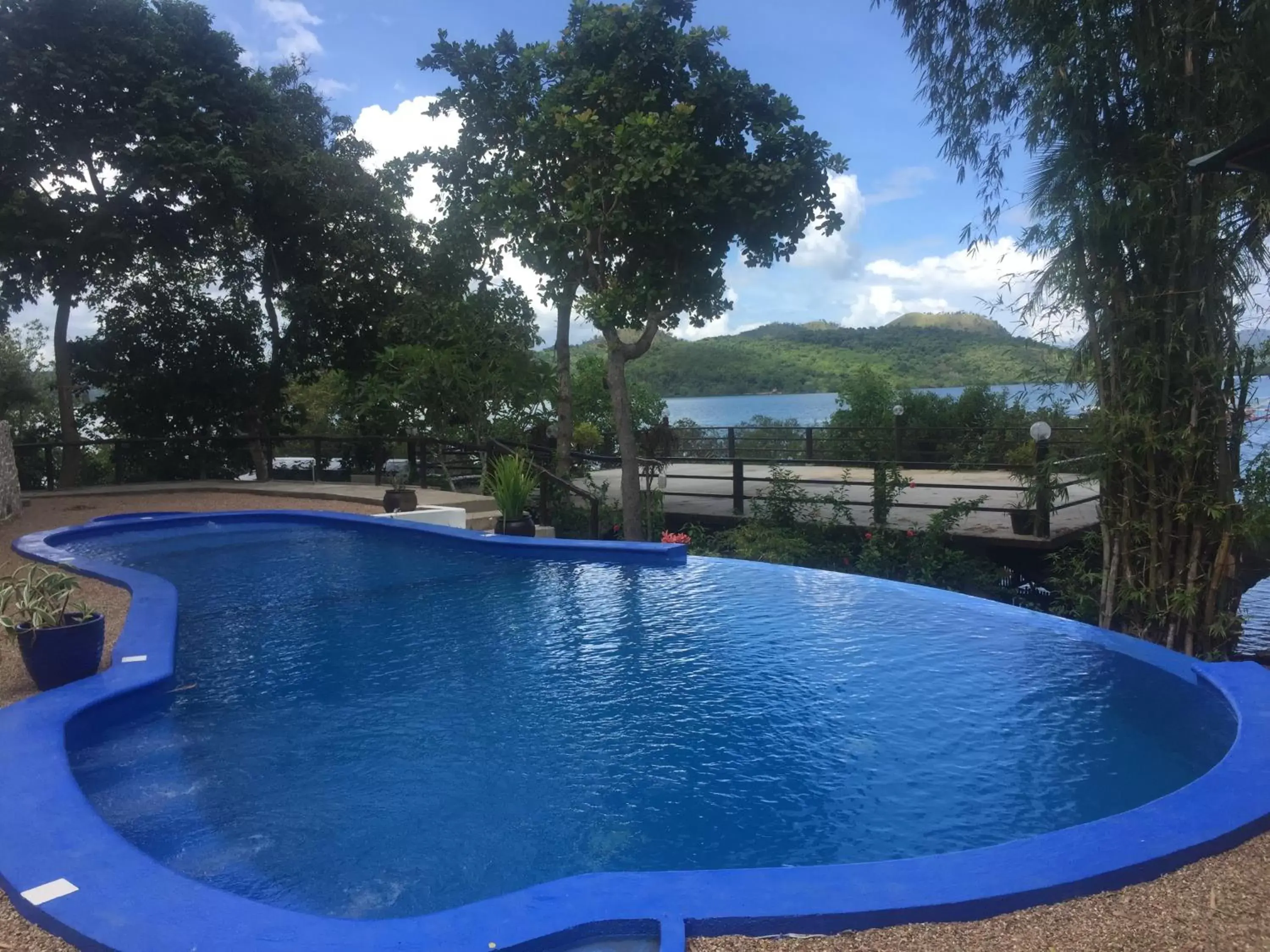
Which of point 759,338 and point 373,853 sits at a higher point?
point 759,338

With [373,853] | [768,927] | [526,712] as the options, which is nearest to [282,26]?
[526,712]

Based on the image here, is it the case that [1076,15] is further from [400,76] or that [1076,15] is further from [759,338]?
[759,338]

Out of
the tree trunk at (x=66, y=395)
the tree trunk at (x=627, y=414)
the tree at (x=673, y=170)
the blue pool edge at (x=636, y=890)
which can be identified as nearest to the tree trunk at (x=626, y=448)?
the tree trunk at (x=627, y=414)

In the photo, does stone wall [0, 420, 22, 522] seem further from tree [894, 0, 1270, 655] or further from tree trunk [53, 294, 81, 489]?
tree [894, 0, 1270, 655]

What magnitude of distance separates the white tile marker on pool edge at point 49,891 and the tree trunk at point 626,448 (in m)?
7.67

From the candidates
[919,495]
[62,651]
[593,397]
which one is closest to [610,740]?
[62,651]

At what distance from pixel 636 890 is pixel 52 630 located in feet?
10.7

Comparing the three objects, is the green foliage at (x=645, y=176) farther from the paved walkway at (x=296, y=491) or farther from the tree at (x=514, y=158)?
the paved walkway at (x=296, y=491)

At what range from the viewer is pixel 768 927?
90.1 inches

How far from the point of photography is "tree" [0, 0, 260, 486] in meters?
12.2

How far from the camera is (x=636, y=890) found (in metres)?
2.43

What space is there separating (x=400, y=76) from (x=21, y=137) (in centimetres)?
535

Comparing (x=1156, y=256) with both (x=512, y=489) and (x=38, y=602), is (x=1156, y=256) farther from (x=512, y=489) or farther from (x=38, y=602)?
(x=38, y=602)

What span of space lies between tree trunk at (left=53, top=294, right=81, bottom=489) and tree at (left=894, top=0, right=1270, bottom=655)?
543 inches
